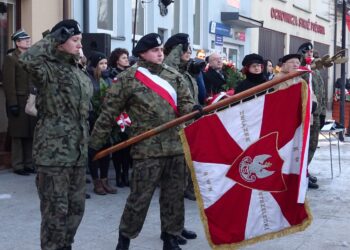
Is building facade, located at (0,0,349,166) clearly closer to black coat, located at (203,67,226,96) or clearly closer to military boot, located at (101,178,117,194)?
black coat, located at (203,67,226,96)

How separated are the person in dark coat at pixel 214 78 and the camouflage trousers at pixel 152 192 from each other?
378 cm

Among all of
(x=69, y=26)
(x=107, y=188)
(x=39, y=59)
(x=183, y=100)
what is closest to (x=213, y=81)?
(x=107, y=188)

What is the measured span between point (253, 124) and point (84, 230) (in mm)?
2204

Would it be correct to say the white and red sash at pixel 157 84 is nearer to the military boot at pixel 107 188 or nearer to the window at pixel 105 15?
the military boot at pixel 107 188

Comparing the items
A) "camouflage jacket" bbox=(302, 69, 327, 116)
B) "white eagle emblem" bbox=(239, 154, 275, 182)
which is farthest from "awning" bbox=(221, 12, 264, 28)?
"white eagle emblem" bbox=(239, 154, 275, 182)

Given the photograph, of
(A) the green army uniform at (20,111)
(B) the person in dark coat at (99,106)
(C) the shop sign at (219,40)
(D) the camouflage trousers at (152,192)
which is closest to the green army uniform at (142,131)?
Result: (D) the camouflage trousers at (152,192)

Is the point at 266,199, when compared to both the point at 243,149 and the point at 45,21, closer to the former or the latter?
the point at 243,149

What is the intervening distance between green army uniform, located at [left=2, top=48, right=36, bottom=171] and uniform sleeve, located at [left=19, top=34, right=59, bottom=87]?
4.37 metres

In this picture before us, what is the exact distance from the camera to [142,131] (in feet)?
17.2

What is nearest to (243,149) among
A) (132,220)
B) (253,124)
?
(253,124)

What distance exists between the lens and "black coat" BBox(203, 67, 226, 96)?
9.16 metres

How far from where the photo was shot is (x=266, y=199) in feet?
16.6

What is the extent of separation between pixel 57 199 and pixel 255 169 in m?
1.50

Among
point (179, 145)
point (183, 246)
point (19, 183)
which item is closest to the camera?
point (179, 145)
